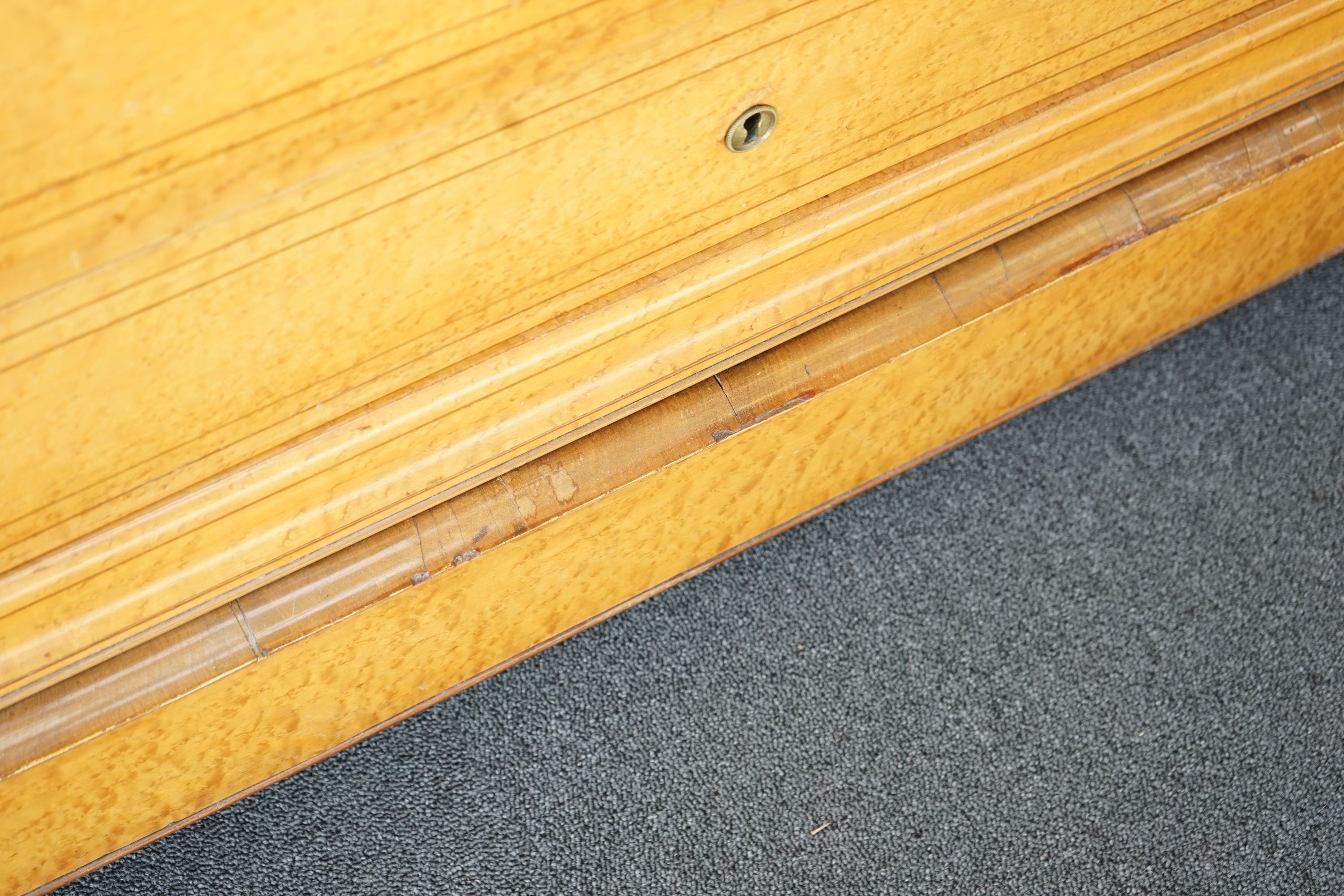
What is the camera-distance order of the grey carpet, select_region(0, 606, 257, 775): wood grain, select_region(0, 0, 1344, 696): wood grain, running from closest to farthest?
select_region(0, 0, 1344, 696): wood grain, select_region(0, 606, 257, 775): wood grain, the grey carpet

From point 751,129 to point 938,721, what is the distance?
0.53m

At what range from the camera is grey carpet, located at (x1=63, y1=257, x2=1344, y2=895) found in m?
0.89

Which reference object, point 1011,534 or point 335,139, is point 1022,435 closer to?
point 1011,534

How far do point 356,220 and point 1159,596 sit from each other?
2.51 ft

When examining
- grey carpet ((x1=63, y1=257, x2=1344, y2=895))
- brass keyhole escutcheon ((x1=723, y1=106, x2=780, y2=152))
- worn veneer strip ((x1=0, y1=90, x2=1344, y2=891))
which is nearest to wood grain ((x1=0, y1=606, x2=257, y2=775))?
worn veneer strip ((x1=0, y1=90, x2=1344, y2=891))

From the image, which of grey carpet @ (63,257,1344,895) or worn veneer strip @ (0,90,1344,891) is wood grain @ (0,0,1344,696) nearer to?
worn veneer strip @ (0,90,1344,891)

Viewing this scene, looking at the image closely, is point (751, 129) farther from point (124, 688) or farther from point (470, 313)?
point (124, 688)

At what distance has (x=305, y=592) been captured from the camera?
2.48 feet

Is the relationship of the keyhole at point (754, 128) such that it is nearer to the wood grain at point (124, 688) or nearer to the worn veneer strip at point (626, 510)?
the worn veneer strip at point (626, 510)

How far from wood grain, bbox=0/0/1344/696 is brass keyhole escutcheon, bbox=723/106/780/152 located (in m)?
0.01

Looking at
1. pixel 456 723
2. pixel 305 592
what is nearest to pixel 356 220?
pixel 305 592

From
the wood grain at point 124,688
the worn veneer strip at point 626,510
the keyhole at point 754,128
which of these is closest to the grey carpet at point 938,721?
the worn veneer strip at point 626,510

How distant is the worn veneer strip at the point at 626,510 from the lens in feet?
2.43

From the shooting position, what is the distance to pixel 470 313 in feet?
2.14
